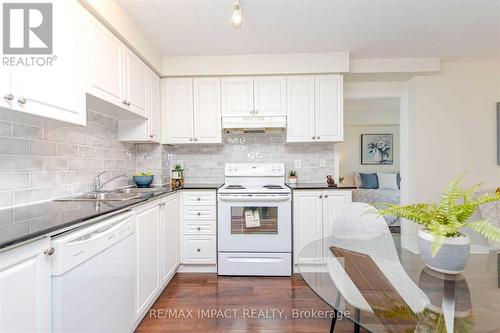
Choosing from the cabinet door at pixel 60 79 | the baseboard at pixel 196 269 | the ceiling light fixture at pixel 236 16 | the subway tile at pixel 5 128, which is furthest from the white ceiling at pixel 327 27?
the baseboard at pixel 196 269

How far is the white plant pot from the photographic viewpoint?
954 millimetres

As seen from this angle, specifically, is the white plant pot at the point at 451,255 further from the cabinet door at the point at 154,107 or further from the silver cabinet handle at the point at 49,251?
the cabinet door at the point at 154,107

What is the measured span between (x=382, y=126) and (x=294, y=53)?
453 cm

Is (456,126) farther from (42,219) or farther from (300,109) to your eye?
(42,219)

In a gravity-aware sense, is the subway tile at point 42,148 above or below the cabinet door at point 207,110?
below

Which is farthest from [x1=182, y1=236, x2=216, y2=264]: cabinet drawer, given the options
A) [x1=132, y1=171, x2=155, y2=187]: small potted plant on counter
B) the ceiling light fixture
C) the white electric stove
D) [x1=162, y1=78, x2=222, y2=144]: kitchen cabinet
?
the ceiling light fixture

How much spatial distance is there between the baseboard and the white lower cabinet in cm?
7

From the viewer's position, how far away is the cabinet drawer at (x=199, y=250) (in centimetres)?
250

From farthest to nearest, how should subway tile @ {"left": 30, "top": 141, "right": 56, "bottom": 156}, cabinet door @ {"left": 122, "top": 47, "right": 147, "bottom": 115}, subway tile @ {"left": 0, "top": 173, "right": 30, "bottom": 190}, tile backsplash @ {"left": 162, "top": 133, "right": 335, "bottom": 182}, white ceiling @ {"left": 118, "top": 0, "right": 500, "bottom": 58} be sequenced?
tile backsplash @ {"left": 162, "top": 133, "right": 335, "bottom": 182} → cabinet door @ {"left": 122, "top": 47, "right": 147, "bottom": 115} → white ceiling @ {"left": 118, "top": 0, "right": 500, "bottom": 58} → subway tile @ {"left": 30, "top": 141, "right": 56, "bottom": 156} → subway tile @ {"left": 0, "top": 173, "right": 30, "bottom": 190}

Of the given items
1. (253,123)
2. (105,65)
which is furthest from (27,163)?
(253,123)

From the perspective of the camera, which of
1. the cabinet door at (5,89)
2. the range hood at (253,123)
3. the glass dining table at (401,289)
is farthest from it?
the range hood at (253,123)

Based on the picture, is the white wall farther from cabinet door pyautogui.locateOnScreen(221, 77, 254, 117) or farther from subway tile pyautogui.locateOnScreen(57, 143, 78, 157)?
subway tile pyautogui.locateOnScreen(57, 143, 78, 157)

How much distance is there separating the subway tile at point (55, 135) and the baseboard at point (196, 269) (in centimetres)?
169

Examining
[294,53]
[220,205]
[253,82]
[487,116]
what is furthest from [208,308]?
[487,116]
